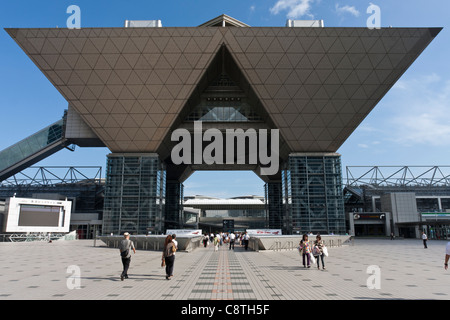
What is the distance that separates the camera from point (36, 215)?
50.1 metres

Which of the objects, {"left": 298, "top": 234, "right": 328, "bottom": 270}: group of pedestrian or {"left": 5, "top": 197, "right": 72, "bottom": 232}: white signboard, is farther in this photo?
{"left": 5, "top": 197, "right": 72, "bottom": 232}: white signboard

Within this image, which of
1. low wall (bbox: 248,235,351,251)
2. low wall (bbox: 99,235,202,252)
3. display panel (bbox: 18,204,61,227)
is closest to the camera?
low wall (bbox: 248,235,351,251)

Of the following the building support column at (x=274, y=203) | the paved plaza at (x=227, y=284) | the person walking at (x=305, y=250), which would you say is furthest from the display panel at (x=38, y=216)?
the person walking at (x=305, y=250)

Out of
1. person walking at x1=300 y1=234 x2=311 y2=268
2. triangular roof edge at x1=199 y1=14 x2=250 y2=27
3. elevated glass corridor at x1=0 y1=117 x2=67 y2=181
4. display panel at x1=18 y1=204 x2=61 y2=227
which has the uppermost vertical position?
triangular roof edge at x1=199 y1=14 x2=250 y2=27

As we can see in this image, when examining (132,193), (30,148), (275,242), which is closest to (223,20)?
(132,193)

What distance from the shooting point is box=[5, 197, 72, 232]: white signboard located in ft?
155

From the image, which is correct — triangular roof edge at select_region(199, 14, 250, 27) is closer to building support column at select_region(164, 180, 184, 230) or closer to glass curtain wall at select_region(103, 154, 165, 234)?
glass curtain wall at select_region(103, 154, 165, 234)

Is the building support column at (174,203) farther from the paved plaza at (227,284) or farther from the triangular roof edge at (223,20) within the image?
the paved plaza at (227,284)

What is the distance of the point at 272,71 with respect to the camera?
4184 cm

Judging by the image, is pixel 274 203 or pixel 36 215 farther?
pixel 274 203

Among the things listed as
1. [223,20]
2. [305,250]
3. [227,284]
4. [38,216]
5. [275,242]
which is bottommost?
[227,284]

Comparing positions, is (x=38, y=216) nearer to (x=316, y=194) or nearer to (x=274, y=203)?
(x=316, y=194)

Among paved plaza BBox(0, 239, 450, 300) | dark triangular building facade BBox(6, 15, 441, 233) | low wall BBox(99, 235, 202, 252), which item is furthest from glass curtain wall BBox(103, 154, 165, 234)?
paved plaza BBox(0, 239, 450, 300)
